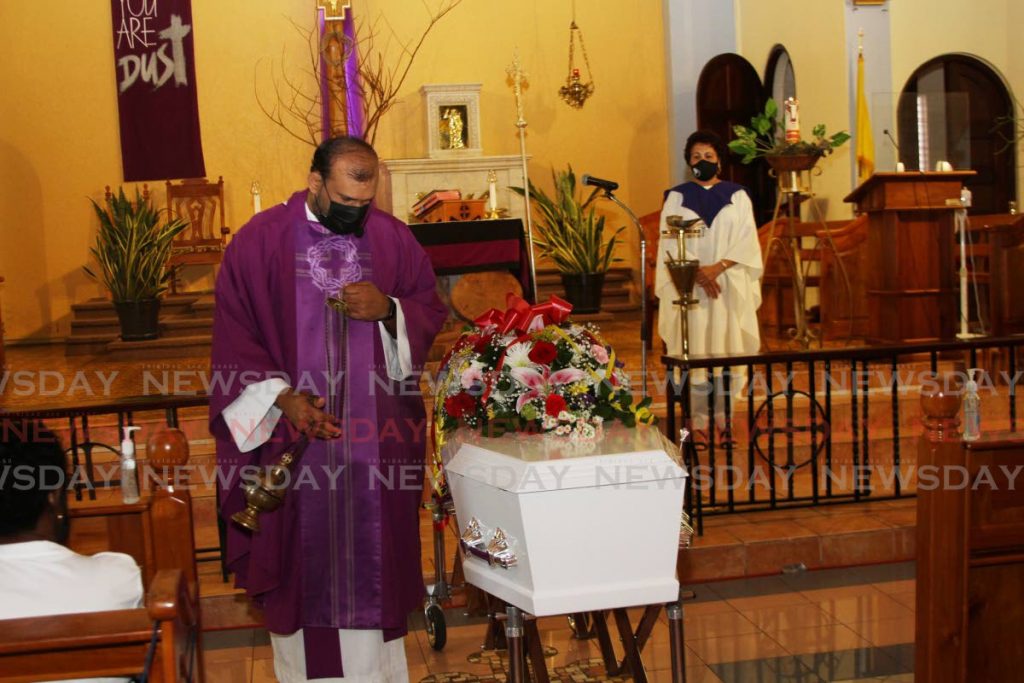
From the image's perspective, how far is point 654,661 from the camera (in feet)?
14.0

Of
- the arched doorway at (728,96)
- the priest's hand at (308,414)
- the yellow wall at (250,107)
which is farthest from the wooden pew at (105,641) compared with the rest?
the yellow wall at (250,107)

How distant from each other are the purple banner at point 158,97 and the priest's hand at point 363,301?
8525 mm

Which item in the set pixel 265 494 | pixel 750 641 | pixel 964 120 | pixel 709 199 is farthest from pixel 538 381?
pixel 964 120

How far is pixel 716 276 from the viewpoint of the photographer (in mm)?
6633

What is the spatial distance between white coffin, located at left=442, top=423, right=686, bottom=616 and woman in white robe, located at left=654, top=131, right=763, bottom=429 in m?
3.61

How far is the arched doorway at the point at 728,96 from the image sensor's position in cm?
1112

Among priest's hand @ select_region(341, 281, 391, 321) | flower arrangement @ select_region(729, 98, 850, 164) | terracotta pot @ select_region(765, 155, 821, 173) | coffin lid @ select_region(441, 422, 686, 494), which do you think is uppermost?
flower arrangement @ select_region(729, 98, 850, 164)

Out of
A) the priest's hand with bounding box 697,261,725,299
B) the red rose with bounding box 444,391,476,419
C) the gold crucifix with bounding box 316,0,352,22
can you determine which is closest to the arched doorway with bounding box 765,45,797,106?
the gold crucifix with bounding box 316,0,352,22

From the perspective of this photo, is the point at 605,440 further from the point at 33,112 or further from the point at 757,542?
the point at 33,112

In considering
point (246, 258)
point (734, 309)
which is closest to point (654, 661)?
point (246, 258)

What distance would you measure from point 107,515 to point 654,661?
221 centimetres

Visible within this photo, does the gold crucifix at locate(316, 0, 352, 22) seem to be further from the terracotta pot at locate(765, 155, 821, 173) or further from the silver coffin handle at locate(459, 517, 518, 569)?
the silver coffin handle at locate(459, 517, 518, 569)

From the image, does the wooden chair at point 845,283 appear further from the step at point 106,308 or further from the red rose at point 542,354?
the red rose at point 542,354

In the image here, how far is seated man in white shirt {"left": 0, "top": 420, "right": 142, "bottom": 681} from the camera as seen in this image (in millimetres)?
2168
